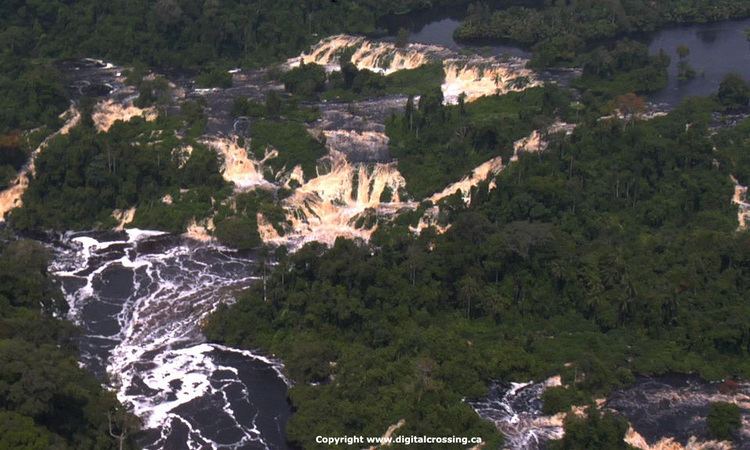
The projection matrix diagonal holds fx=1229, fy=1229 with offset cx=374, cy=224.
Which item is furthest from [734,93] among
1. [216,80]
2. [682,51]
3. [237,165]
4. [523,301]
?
[216,80]

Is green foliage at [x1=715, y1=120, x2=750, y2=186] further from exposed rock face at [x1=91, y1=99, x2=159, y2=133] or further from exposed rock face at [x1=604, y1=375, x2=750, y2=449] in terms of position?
exposed rock face at [x1=91, y1=99, x2=159, y2=133]

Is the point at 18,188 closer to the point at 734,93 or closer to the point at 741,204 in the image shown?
the point at 741,204

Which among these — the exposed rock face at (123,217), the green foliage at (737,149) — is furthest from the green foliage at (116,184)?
the green foliage at (737,149)

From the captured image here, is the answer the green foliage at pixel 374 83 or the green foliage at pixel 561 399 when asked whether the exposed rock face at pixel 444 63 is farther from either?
the green foliage at pixel 561 399

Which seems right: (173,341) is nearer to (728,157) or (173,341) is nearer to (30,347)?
(30,347)

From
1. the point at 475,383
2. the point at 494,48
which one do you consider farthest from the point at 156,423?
the point at 494,48

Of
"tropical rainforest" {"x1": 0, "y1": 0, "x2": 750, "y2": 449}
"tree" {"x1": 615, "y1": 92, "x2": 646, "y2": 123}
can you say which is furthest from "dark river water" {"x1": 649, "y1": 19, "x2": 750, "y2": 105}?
"tree" {"x1": 615, "y1": 92, "x2": 646, "y2": 123}

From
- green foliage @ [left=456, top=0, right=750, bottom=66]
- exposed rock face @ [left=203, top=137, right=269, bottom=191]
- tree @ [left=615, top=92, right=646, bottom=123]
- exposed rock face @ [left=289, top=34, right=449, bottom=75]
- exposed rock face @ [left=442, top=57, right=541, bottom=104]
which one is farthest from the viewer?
green foliage @ [left=456, top=0, right=750, bottom=66]
